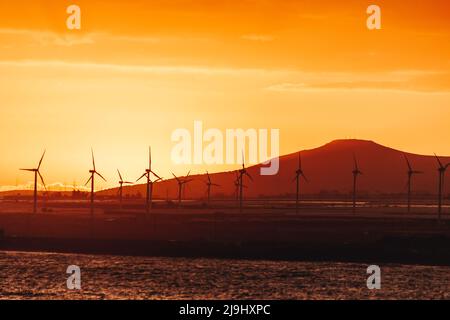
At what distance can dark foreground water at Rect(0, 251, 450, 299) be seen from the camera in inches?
3526

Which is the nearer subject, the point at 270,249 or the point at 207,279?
the point at 207,279

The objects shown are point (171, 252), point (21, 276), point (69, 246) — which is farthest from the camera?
point (69, 246)

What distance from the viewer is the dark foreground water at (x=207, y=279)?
89.6m

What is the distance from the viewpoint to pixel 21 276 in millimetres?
103562

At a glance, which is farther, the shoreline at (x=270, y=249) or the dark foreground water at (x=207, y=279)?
the shoreline at (x=270, y=249)

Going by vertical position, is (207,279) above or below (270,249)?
below

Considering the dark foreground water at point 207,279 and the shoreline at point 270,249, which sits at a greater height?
the shoreline at point 270,249

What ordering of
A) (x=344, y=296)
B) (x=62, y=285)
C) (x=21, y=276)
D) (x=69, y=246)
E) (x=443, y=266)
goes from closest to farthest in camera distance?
1. (x=344, y=296)
2. (x=62, y=285)
3. (x=21, y=276)
4. (x=443, y=266)
5. (x=69, y=246)

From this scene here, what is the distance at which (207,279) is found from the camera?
10000cm

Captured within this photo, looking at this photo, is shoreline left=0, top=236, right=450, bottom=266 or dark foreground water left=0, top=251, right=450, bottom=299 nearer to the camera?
dark foreground water left=0, top=251, right=450, bottom=299

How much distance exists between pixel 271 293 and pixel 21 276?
29.2 meters
